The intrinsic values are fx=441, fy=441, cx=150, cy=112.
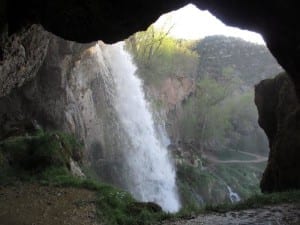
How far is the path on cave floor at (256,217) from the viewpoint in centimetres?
968

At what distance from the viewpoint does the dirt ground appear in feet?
35.2

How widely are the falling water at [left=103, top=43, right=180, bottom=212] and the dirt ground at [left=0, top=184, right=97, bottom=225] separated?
1446cm

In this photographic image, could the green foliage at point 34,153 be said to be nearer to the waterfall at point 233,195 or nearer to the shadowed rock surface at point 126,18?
the shadowed rock surface at point 126,18

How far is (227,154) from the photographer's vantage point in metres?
48.6

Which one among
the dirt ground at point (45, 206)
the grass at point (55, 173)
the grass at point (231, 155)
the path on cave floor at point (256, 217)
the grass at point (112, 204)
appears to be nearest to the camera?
the path on cave floor at point (256, 217)

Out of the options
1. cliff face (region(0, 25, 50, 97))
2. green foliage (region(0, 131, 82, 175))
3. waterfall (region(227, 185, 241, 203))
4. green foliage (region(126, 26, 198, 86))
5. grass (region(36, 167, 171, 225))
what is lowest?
waterfall (region(227, 185, 241, 203))

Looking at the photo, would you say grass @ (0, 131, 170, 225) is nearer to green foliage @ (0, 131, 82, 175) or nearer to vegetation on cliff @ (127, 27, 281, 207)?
green foliage @ (0, 131, 82, 175)

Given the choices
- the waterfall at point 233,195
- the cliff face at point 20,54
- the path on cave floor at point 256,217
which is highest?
the cliff face at point 20,54

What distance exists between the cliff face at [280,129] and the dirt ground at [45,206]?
20.4ft

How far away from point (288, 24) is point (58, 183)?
8.60m

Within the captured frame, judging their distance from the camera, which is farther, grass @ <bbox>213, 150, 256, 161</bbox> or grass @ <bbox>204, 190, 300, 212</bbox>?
grass @ <bbox>213, 150, 256, 161</bbox>

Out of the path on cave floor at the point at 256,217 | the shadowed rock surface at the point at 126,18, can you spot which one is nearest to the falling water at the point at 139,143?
the path on cave floor at the point at 256,217

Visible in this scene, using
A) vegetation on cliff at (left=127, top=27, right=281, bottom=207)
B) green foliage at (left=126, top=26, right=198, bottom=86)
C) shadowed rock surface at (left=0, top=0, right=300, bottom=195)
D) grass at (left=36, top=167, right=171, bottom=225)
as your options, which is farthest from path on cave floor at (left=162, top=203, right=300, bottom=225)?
green foliage at (left=126, top=26, right=198, bottom=86)

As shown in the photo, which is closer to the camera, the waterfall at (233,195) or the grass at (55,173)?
the grass at (55,173)
